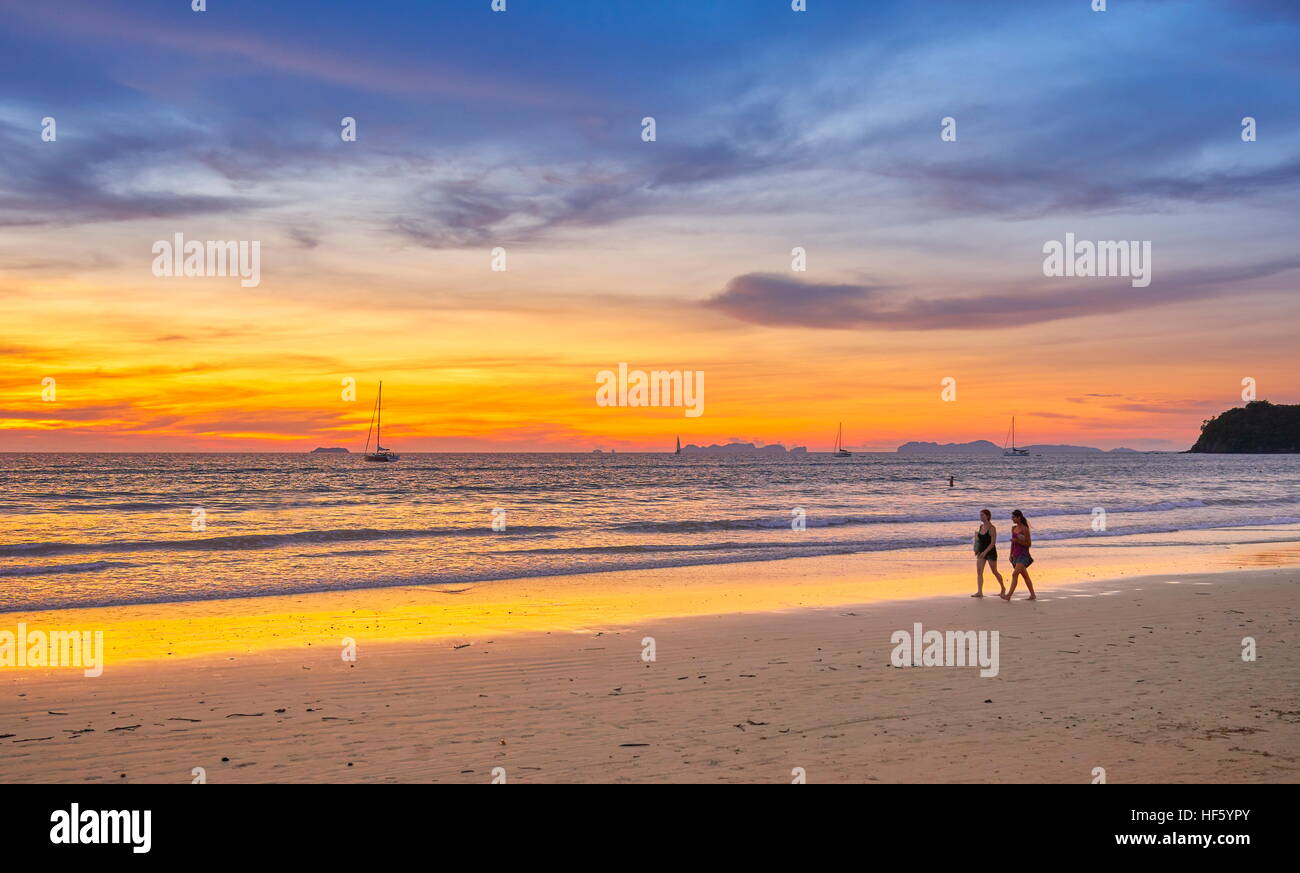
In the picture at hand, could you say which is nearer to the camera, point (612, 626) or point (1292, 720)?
point (1292, 720)

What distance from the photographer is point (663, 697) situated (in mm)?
9789

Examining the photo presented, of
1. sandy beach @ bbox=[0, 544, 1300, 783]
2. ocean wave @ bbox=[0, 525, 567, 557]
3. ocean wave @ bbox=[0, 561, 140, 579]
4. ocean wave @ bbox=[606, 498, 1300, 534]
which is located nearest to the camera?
sandy beach @ bbox=[0, 544, 1300, 783]

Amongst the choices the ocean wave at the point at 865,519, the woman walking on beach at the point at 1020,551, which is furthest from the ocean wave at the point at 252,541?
the woman walking on beach at the point at 1020,551

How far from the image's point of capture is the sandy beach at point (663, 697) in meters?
7.46

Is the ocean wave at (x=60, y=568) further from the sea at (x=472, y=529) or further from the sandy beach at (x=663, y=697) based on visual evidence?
the sandy beach at (x=663, y=697)

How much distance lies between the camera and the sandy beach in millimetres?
7457

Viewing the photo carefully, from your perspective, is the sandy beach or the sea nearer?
the sandy beach

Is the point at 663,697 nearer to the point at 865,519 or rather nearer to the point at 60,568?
the point at 60,568

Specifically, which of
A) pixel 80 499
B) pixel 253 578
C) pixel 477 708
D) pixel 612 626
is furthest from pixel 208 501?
pixel 477 708

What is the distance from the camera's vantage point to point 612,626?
1486 centimetres

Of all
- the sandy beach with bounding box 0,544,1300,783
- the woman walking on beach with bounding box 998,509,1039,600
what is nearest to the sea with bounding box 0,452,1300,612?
the sandy beach with bounding box 0,544,1300,783

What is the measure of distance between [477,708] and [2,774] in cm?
403

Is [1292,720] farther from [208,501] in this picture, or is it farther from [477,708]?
[208,501]

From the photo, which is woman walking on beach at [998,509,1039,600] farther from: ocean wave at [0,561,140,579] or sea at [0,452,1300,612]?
ocean wave at [0,561,140,579]
